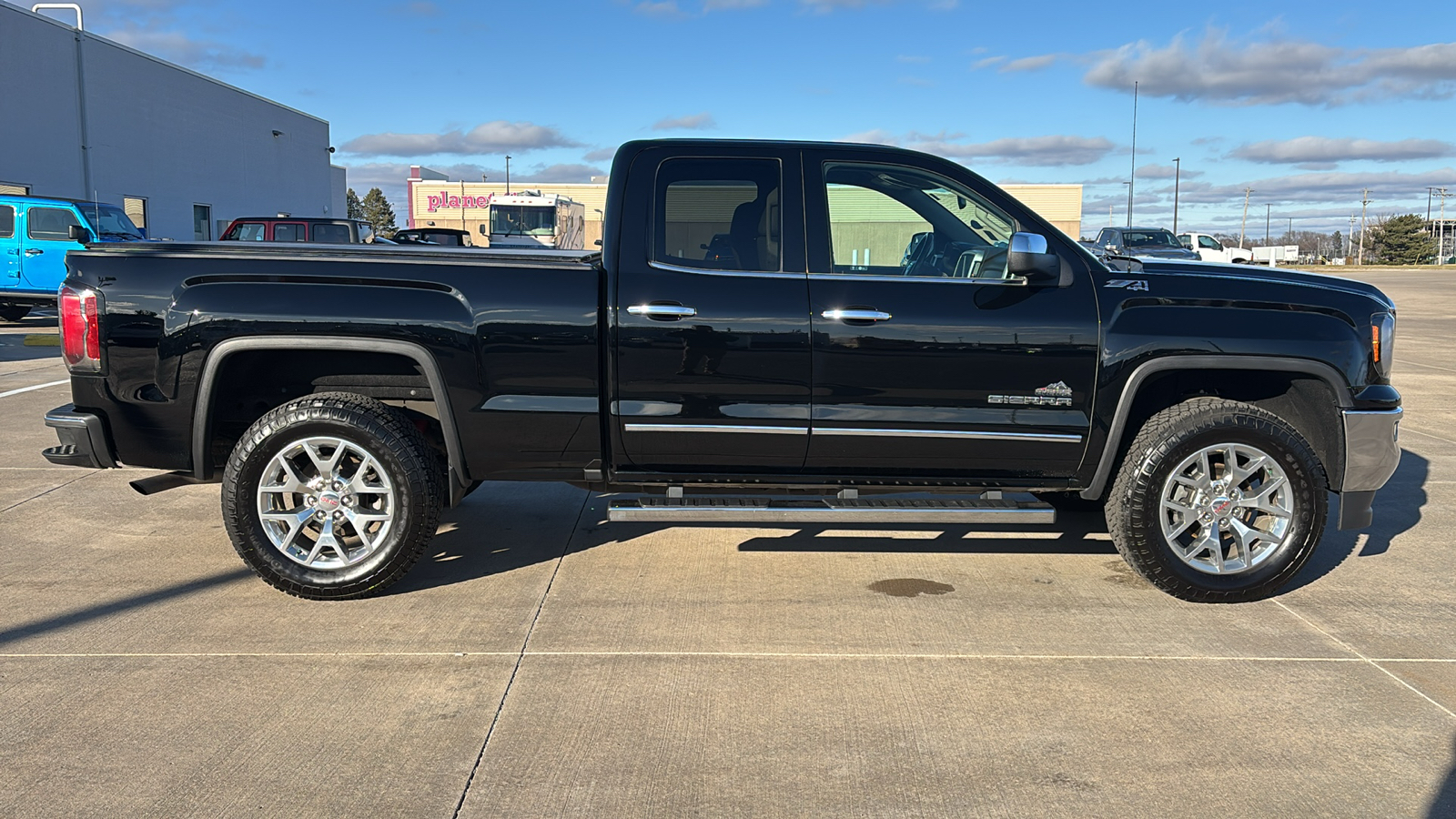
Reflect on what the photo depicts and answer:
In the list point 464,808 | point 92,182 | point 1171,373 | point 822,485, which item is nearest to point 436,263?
Result: point 822,485

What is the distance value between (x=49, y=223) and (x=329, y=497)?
16.6 metres

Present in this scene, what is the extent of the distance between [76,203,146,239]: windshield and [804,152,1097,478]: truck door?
17440 millimetres

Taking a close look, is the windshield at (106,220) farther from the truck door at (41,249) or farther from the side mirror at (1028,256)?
the side mirror at (1028,256)

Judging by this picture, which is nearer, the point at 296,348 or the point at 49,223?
the point at 296,348

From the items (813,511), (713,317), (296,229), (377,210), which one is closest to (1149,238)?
(296,229)

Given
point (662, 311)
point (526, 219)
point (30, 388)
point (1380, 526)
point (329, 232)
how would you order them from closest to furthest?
point (662, 311) → point (1380, 526) → point (30, 388) → point (329, 232) → point (526, 219)

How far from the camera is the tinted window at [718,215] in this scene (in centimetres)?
472

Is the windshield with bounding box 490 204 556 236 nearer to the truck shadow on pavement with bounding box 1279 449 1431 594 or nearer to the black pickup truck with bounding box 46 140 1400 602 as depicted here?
the truck shadow on pavement with bounding box 1279 449 1431 594

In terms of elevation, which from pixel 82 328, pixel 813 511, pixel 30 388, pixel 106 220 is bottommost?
pixel 30 388

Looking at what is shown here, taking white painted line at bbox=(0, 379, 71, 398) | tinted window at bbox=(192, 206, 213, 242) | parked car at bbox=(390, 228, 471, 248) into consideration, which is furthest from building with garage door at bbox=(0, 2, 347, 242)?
white painted line at bbox=(0, 379, 71, 398)

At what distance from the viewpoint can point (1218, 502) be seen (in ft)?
15.6

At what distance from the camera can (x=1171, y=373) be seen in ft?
16.1

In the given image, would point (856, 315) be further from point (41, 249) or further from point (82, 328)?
point (41, 249)

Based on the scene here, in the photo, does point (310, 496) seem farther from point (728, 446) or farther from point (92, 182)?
point (92, 182)
